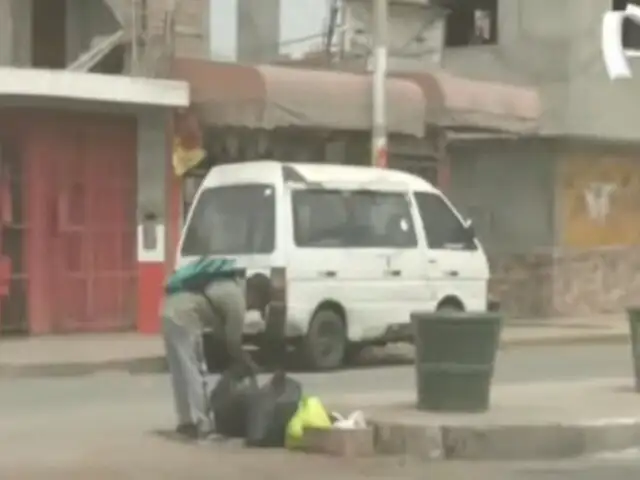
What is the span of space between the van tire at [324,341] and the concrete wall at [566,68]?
31.2ft

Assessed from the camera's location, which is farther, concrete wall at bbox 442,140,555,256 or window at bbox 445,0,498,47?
window at bbox 445,0,498,47

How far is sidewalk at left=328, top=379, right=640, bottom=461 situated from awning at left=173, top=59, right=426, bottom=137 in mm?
10295

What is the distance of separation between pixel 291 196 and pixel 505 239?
1076 cm

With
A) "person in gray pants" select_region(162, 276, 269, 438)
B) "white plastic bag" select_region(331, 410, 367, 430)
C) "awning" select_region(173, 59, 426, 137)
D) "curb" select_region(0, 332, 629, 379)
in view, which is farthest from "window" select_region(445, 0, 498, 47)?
"white plastic bag" select_region(331, 410, 367, 430)

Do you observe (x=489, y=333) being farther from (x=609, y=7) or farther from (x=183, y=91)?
(x=609, y=7)

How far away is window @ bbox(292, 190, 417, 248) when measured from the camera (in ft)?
62.3

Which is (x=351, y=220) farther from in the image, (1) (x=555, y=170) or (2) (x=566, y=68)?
(2) (x=566, y=68)

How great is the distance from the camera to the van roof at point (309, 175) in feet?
62.3

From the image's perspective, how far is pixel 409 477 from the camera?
1126 cm

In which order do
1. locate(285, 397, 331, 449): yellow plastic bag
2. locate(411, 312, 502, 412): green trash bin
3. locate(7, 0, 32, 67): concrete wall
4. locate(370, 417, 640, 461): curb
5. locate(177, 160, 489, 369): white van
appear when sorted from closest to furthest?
locate(370, 417, 640, 461): curb
locate(285, 397, 331, 449): yellow plastic bag
locate(411, 312, 502, 412): green trash bin
locate(177, 160, 489, 369): white van
locate(7, 0, 32, 67): concrete wall

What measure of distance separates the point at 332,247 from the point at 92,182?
5651 mm

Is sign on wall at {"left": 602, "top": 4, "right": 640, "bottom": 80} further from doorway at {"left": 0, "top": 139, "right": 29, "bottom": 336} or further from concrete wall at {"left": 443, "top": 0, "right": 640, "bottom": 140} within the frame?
concrete wall at {"left": 443, "top": 0, "right": 640, "bottom": 140}

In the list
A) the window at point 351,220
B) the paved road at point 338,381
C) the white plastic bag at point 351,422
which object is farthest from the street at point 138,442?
the window at point 351,220

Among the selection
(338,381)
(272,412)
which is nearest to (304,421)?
(272,412)
